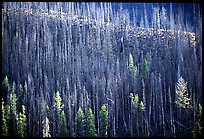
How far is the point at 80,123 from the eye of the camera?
25.1ft

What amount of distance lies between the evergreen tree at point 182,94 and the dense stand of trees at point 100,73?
0.03m

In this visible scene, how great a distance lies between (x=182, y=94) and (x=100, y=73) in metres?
2.38

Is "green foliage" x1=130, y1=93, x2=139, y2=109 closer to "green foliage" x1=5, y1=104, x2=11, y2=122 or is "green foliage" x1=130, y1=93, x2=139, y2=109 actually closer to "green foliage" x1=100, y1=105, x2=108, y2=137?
"green foliage" x1=100, y1=105, x2=108, y2=137

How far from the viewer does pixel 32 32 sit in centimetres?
868

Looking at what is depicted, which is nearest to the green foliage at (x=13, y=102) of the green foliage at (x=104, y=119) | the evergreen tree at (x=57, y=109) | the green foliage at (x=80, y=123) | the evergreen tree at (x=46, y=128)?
the evergreen tree at (x=46, y=128)

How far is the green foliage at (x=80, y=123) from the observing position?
757 centimetres

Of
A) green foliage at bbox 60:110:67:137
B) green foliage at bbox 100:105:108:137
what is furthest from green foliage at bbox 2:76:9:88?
green foliage at bbox 100:105:108:137

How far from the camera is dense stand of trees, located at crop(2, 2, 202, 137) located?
7.59 metres

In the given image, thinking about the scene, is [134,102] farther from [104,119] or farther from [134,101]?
→ [104,119]

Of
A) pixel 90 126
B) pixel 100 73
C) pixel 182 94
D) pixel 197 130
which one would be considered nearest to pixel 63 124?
pixel 90 126

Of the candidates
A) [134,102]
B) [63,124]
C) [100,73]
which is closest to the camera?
[63,124]

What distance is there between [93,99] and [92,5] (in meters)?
3.76

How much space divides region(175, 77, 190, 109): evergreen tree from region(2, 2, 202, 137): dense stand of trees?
1.1 inches

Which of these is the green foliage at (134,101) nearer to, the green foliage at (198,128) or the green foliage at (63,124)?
the green foliage at (198,128)
